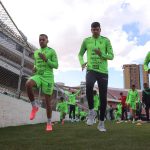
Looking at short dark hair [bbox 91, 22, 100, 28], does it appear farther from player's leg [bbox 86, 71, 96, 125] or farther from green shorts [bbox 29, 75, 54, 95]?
green shorts [bbox 29, 75, 54, 95]

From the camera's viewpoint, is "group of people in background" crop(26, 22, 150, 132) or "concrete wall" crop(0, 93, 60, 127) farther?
"concrete wall" crop(0, 93, 60, 127)

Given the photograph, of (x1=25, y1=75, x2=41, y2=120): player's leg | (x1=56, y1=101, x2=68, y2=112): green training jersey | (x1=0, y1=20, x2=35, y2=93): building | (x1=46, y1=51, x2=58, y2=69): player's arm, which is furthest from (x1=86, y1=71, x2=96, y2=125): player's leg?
(x1=56, y1=101, x2=68, y2=112): green training jersey


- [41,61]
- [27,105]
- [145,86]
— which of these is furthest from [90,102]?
[145,86]

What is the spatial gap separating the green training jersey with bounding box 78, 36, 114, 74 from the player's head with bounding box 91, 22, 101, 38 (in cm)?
12

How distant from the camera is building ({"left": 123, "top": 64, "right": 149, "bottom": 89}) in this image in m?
171

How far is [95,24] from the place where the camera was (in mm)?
7441

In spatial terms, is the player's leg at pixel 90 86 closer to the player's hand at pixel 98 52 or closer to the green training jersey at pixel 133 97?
the player's hand at pixel 98 52

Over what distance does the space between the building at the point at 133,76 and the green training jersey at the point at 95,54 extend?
533 feet

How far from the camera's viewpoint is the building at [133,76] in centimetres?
17062

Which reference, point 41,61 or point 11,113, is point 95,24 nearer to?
point 41,61

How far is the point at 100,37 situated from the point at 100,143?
3255mm

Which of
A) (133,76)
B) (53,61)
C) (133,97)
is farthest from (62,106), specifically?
(133,76)

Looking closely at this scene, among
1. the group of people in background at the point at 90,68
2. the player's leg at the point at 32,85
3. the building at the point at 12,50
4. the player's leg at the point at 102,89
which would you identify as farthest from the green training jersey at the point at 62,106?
the player's leg at the point at 102,89

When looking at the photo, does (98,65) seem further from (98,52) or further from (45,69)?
(45,69)
